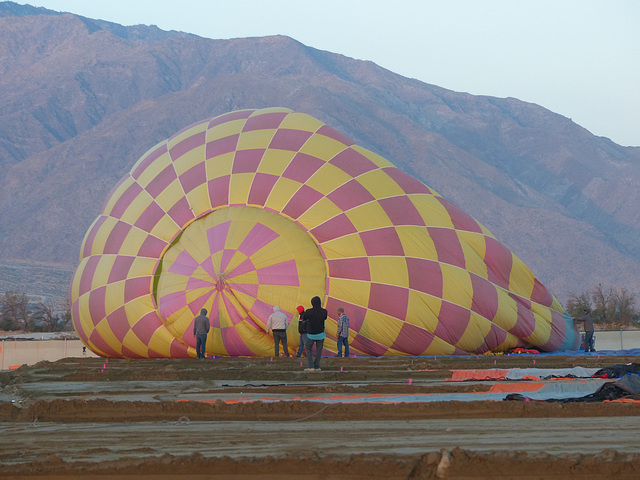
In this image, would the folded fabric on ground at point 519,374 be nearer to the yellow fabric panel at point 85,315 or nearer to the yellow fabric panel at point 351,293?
the yellow fabric panel at point 351,293

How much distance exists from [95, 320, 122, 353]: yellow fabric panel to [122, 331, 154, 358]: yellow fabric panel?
208mm

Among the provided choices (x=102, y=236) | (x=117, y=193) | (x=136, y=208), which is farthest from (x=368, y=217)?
(x=117, y=193)

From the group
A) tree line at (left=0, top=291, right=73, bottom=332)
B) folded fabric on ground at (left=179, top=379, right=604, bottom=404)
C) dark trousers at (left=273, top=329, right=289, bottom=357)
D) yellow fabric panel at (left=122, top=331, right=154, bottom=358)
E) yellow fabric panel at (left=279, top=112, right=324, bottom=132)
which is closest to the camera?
folded fabric on ground at (left=179, top=379, right=604, bottom=404)

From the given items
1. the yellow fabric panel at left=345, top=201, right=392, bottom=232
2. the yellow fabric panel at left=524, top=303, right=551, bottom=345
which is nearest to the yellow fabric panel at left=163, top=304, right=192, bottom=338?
the yellow fabric panel at left=345, top=201, right=392, bottom=232

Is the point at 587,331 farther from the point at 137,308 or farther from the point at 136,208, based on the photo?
the point at 136,208

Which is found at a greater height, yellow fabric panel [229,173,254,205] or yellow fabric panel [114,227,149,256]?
yellow fabric panel [229,173,254,205]

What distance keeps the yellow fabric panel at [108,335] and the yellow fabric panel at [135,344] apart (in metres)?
0.21

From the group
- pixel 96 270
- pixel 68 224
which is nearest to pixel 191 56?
pixel 68 224

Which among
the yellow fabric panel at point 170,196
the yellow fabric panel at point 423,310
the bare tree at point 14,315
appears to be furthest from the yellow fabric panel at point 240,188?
the bare tree at point 14,315

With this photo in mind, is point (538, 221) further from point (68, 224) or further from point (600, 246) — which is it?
point (68, 224)

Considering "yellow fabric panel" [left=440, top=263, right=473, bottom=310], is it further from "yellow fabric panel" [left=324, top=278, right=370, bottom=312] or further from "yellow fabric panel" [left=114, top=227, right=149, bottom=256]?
"yellow fabric panel" [left=114, top=227, right=149, bottom=256]

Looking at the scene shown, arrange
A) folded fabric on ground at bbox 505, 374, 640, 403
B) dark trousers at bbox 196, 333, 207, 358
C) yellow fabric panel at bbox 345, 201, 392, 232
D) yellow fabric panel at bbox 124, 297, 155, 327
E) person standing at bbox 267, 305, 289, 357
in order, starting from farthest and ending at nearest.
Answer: yellow fabric panel at bbox 345, 201, 392, 232, yellow fabric panel at bbox 124, 297, 155, 327, dark trousers at bbox 196, 333, 207, 358, person standing at bbox 267, 305, 289, 357, folded fabric on ground at bbox 505, 374, 640, 403

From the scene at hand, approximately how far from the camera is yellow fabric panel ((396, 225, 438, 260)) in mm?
18594

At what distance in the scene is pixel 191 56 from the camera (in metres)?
153
